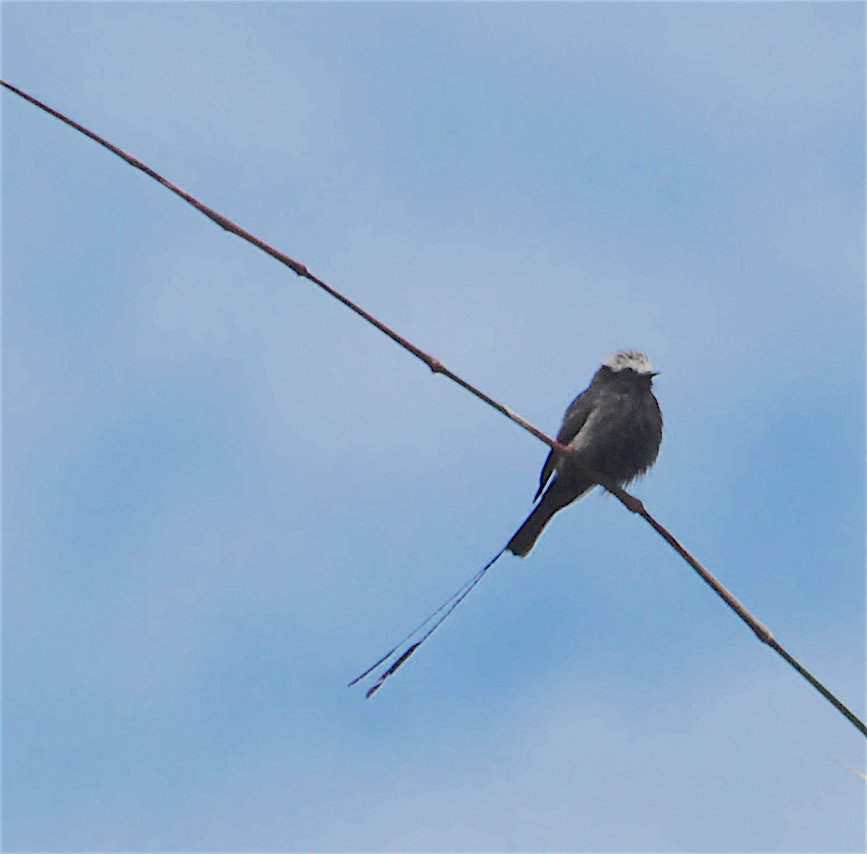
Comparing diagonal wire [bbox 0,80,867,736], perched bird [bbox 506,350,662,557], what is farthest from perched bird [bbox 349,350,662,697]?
diagonal wire [bbox 0,80,867,736]

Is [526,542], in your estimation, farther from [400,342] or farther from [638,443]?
[400,342]

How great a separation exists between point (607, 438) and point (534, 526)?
70cm

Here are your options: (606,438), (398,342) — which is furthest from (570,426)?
(398,342)

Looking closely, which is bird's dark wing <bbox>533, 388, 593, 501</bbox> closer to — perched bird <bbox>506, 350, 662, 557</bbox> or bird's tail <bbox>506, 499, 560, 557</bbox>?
perched bird <bbox>506, 350, 662, 557</bbox>

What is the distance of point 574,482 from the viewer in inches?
229

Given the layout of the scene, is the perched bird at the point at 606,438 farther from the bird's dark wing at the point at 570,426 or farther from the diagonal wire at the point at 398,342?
the diagonal wire at the point at 398,342

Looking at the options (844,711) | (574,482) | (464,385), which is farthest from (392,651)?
(574,482)

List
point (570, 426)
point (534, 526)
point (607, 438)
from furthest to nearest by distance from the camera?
1. point (570, 426)
2. point (534, 526)
3. point (607, 438)

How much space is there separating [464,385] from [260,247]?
0.57m

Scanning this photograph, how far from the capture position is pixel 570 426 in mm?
6051

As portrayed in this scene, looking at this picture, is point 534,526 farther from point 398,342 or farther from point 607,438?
point 398,342

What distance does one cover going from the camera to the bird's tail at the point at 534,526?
589cm

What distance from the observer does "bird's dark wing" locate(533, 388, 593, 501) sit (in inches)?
232

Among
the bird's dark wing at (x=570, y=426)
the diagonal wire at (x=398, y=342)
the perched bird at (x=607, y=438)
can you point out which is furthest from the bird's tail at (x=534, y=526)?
the diagonal wire at (x=398, y=342)
